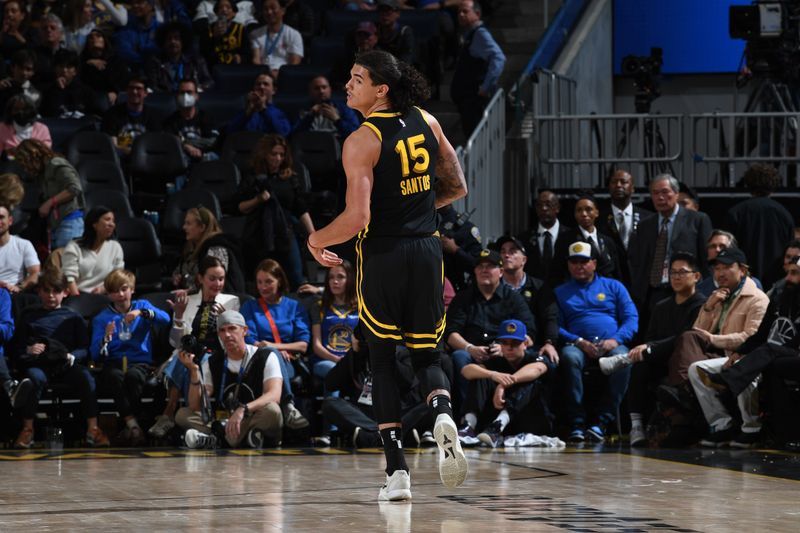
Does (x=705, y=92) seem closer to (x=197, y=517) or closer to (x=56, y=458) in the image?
(x=56, y=458)

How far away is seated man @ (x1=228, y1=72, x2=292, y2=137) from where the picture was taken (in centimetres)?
1300

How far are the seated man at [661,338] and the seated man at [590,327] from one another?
0.17 metres

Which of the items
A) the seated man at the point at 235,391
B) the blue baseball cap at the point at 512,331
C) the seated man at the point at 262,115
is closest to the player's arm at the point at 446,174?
the seated man at the point at 235,391

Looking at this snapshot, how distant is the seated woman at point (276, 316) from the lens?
10.1 meters

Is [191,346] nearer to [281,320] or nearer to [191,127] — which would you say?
Result: [281,320]

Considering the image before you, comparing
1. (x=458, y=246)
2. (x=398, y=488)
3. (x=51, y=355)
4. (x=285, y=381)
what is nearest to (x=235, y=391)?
(x=285, y=381)

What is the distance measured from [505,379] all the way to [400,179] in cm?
397

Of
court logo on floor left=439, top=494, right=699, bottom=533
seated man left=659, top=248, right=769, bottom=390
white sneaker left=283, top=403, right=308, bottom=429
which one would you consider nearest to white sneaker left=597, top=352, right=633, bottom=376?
seated man left=659, top=248, right=769, bottom=390

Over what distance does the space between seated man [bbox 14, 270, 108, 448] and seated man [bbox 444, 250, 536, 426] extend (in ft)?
8.48

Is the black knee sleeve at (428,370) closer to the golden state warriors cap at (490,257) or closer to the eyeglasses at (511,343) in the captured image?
the eyeglasses at (511,343)

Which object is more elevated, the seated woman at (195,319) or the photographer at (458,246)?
the photographer at (458,246)

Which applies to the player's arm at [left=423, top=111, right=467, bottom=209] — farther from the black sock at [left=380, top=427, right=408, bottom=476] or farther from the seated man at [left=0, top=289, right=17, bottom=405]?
the seated man at [left=0, top=289, right=17, bottom=405]

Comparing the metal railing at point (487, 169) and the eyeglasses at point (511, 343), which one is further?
the metal railing at point (487, 169)

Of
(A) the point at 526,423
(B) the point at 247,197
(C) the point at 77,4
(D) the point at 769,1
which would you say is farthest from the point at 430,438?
(C) the point at 77,4
